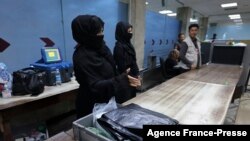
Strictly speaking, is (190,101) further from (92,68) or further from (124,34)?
(124,34)

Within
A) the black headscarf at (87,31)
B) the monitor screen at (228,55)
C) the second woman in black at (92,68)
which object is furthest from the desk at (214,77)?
the black headscarf at (87,31)

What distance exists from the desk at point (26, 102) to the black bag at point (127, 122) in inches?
39.7

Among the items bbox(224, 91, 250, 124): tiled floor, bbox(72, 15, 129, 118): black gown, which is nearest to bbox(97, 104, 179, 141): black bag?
bbox(72, 15, 129, 118): black gown

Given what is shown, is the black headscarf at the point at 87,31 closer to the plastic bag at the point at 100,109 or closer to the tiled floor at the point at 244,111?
the plastic bag at the point at 100,109

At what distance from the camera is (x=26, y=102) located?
147 cm

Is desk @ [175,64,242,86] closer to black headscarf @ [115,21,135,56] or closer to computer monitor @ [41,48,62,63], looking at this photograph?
black headscarf @ [115,21,135,56]

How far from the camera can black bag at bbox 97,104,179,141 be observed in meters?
0.67

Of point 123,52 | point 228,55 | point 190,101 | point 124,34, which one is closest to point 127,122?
point 190,101

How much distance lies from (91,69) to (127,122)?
55cm

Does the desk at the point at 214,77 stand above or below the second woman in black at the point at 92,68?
below

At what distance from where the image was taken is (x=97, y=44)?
1272 millimetres

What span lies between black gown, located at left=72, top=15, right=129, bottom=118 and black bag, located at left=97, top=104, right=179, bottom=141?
385mm

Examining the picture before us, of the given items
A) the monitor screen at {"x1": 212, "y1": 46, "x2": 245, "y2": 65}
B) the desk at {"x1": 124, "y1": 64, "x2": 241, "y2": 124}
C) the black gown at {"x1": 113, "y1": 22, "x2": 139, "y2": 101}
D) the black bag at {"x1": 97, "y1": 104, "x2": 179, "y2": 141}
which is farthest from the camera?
the monitor screen at {"x1": 212, "y1": 46, "x2": 245, "y2": 65}

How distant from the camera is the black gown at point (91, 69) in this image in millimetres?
1144
